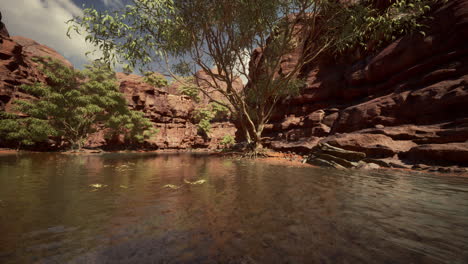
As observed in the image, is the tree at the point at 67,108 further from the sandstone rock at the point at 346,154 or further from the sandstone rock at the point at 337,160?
the sandstone rock at the point at 346,154

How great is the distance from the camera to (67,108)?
2016 cm

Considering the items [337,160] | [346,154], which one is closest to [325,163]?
[337,160]

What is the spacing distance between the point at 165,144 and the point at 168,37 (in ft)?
83.1

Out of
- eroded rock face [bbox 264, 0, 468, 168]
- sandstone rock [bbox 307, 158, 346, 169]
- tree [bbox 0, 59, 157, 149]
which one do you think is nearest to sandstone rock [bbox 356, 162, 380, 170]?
sandstone rock [bbox 307, 158, 346, 169]

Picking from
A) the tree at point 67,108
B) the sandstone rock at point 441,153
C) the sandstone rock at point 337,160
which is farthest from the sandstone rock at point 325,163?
the tree at point 67,108

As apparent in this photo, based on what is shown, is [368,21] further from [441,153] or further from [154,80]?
[154,80]

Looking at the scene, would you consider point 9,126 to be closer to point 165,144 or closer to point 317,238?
point 165,144

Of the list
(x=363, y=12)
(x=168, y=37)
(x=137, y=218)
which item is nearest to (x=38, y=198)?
(x=137, y=218)

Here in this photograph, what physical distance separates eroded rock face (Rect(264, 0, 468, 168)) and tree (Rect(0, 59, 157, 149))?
2175cm

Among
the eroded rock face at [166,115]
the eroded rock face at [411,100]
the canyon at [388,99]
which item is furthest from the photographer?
the eroded rock face at [166,115]

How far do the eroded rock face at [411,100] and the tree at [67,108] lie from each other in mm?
21748

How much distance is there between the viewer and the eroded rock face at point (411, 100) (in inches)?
306

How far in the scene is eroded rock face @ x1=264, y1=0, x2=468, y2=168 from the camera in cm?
778

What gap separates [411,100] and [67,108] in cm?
3095
